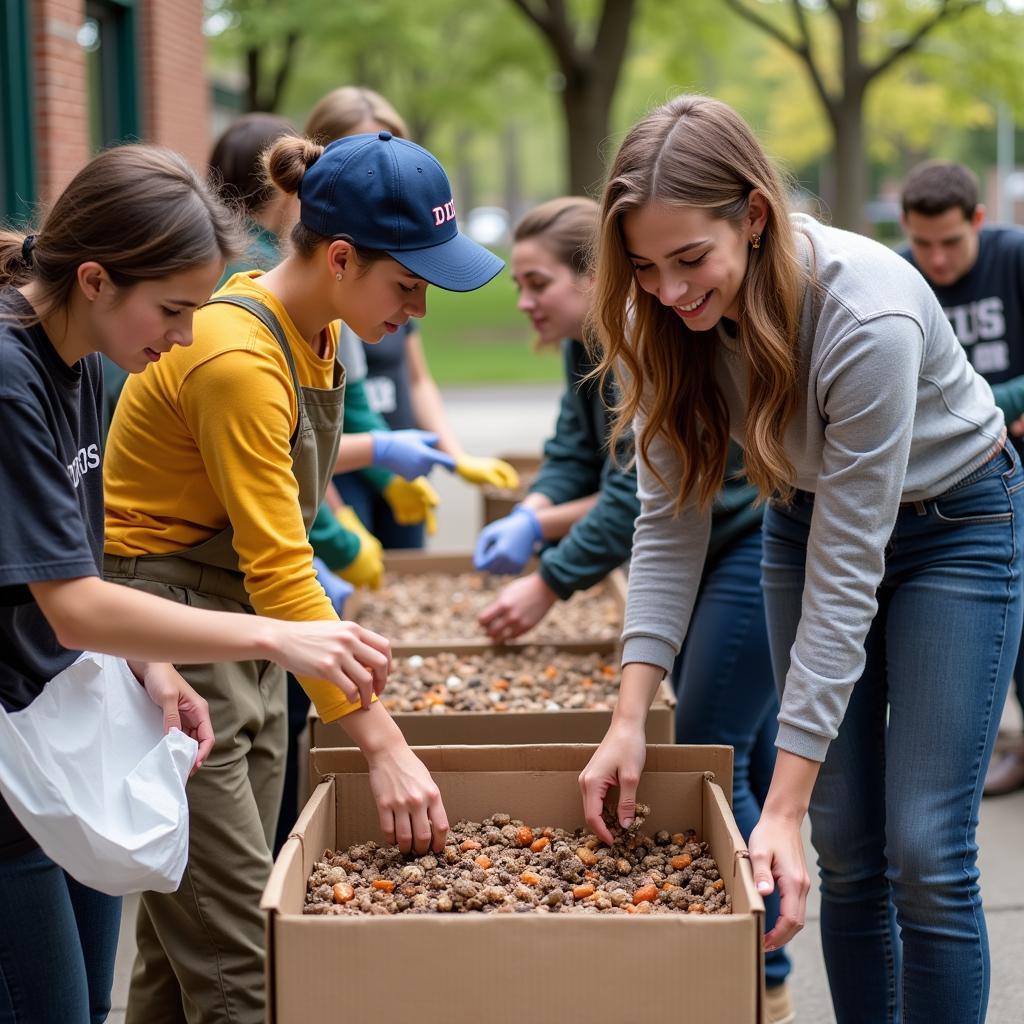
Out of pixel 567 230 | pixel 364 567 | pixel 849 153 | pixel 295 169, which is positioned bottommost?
pixel 364 567

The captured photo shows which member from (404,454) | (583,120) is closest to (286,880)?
(404,454)

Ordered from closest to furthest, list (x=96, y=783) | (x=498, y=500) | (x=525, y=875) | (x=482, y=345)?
(x=96, y=783) < (x=525, y=875) < (x=498, y=500) < (x=482, y=345)

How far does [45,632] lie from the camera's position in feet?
5.99

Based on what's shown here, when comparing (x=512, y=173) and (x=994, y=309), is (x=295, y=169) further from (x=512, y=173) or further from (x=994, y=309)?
(x=512, y=173)

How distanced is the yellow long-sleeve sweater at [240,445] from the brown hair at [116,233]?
0.22 metres

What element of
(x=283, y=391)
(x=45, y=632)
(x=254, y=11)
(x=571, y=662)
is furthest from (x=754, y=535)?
Result: (x=254, y=11)

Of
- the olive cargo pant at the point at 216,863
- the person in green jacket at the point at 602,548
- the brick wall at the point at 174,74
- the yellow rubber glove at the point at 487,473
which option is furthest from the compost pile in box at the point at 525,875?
the brick wall at the point at 174,74

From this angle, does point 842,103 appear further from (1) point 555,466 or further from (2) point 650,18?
(1) point 555,466

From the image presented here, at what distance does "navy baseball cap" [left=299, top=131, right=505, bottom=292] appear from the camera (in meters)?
2.08

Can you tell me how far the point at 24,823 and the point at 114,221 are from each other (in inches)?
30.2

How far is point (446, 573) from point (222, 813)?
206 centimetres

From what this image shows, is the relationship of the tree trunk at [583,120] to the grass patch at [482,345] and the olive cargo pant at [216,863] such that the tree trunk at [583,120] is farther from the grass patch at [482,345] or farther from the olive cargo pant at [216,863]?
the olive cargo pant at [216,863]

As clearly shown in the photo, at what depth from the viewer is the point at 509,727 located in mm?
2631

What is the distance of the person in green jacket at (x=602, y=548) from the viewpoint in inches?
113
